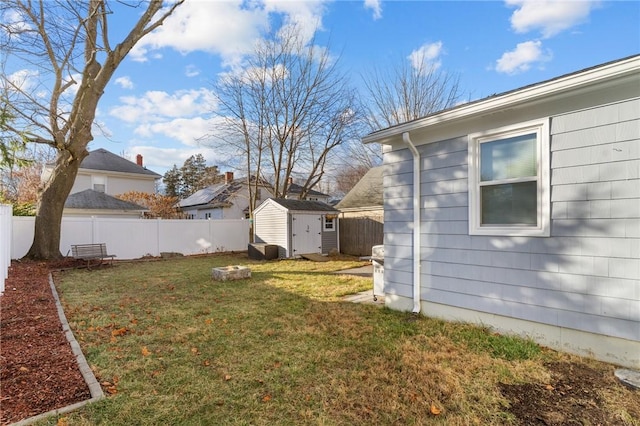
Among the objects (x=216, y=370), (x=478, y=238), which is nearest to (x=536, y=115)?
(x=478, y=238)

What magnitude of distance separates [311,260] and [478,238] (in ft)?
31.2

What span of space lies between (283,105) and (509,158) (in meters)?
15.4

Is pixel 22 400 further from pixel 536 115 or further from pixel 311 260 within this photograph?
pixel 311 260

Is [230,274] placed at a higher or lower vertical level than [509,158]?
lower

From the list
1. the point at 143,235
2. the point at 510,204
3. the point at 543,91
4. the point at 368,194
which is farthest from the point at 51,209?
the point at 543,91

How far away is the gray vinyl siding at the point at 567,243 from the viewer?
3.05m

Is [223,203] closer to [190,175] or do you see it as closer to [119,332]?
[190,175]

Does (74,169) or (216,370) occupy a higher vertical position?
(74,169)

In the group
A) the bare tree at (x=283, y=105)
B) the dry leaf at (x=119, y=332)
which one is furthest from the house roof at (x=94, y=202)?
the dry leaf at (x=119, y=332)

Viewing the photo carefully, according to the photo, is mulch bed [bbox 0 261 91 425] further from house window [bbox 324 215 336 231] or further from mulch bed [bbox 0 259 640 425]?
house window [bbox 324 215 336 231]

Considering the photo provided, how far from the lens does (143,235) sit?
44.9 feet

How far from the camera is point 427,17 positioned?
9.54 m

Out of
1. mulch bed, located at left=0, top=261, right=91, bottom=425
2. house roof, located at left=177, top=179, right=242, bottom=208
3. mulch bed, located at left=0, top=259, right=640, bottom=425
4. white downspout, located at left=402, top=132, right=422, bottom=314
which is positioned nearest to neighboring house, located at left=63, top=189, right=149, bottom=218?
house roof, located at left=177, top=179, right=242, bottom=208

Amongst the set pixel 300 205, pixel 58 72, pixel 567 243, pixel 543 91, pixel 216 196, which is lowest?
pixel 567 243
